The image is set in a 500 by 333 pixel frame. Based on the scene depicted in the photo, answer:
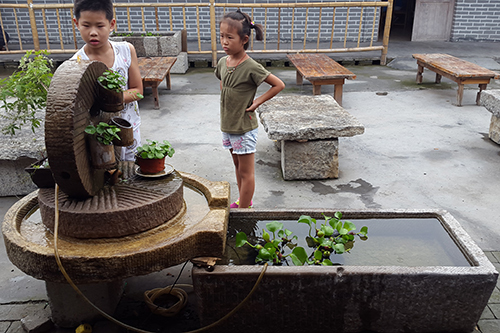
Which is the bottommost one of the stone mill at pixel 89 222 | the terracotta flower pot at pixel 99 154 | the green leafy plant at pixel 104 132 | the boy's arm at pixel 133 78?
the stone mill at pixel 89 222

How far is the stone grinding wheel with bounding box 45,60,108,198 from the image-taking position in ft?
6.35

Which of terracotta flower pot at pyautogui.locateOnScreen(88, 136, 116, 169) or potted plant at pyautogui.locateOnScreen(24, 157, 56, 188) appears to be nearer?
terracotta flower pot at pyautogui.locateOnScreen(88, 136, 116, 169)

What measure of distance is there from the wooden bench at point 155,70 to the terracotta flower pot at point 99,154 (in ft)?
14.3

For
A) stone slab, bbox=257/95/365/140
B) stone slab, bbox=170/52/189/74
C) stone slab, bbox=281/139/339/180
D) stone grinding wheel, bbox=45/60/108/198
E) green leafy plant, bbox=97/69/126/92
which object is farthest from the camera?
stone slab, bbox=170/52/189/74

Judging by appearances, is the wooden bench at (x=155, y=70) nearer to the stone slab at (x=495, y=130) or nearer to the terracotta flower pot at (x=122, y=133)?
the terracotta flower pot at (x=122, y=133)

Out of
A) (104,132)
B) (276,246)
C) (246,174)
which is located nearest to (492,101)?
(246,174)

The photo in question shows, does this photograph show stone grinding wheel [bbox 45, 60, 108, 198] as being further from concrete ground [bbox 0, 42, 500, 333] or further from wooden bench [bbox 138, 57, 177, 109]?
wooden bench [bbox 138, 57, 177, 109]

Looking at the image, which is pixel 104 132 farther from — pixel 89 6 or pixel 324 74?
pixel 324 74

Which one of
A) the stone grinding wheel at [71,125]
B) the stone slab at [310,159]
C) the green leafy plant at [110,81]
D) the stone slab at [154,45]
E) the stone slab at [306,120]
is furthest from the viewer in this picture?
the stone slab at [154,45]

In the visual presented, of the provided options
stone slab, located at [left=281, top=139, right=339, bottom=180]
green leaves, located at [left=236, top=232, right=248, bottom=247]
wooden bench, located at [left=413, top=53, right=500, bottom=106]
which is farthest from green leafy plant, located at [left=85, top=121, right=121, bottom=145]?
wooden bench, located at [left=413, top=53, right=500, bottom=106]

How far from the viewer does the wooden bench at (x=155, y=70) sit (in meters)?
6.44

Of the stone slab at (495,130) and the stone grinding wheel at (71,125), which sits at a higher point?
the stone grinding wheel at (71,125)

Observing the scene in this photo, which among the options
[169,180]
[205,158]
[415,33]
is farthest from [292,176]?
[415,33]

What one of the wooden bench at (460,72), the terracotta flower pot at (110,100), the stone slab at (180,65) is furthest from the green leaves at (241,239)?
the stone slab at (180,65)
